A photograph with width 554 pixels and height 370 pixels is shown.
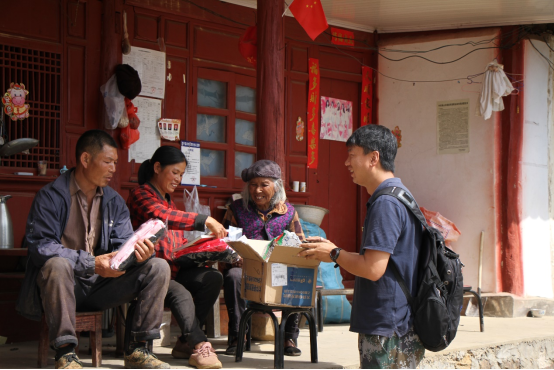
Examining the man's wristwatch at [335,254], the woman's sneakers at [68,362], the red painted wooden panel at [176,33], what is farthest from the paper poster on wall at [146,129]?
the man's wristwatch at [335,254]

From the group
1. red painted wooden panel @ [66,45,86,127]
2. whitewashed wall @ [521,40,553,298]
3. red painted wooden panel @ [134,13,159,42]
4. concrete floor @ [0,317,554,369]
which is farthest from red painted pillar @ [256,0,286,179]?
whitewashed wall @ [521,40,553,298]

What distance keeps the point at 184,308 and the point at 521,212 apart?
16.2 feet

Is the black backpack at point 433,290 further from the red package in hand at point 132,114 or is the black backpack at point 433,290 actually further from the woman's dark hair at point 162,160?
the red package in hand at point 132,114

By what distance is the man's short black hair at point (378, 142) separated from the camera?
3258 mm

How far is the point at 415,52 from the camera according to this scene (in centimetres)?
815

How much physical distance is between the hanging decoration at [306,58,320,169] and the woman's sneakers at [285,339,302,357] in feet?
10.8

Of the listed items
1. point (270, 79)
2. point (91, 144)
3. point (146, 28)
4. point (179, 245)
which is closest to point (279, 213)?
point (179, 245)

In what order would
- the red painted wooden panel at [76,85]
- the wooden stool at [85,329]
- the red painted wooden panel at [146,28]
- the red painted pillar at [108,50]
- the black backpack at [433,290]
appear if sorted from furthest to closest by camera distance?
the red painted wooden panel at [146,28] < the red painted pillar at [108,50] < the red painted wooden panel at [76,85] < the wooden stool at [85,329] < the black backpack at [433,290]

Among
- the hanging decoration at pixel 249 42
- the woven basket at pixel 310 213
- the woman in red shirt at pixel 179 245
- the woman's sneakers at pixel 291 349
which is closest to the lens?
the woman in red shirt at pixel 179 245

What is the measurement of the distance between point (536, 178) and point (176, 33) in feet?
15.0

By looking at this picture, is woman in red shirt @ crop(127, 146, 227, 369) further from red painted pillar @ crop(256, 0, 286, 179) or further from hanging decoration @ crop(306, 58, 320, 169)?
hanging decoration @ crop(306, 58, 320, 169)

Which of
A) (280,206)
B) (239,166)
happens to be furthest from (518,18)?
(280,206)

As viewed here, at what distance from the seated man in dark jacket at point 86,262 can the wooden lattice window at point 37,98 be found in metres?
1.70

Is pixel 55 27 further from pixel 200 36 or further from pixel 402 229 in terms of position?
pixel 402 229
